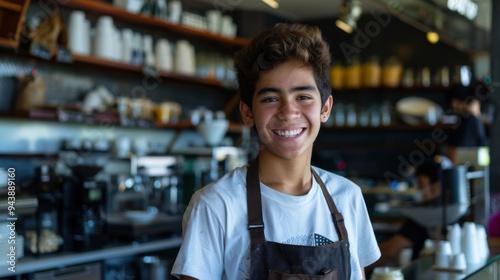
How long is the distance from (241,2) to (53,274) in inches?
166

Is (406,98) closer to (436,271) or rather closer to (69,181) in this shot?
(69,181)

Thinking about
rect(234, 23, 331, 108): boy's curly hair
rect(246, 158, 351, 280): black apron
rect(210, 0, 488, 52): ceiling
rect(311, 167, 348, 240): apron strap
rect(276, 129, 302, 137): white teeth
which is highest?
rect(210, 0, 488, 52): ceiling

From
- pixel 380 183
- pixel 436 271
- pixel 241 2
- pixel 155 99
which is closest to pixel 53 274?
pixel 436 271

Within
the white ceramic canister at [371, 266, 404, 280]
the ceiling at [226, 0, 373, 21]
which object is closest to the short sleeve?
the white ceramic canister at [371, 266, 404, 280]

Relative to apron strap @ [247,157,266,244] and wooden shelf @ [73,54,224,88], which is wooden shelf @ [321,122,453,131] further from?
apron strap @ [247,157,266,244]

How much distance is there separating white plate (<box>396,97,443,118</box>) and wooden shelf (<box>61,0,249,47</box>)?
7.39 ft

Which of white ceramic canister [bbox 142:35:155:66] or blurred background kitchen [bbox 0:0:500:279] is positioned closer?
blurred background kitchen [bbox 0:0:500:279]

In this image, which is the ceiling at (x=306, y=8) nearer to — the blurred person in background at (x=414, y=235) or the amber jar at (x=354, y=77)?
the amber jar at (x=354, y=77)

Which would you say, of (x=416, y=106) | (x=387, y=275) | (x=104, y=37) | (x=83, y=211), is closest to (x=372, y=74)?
(x=416, y=106)

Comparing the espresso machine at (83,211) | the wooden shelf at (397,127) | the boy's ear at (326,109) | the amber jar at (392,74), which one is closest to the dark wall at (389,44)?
the amber jar at (392,74)

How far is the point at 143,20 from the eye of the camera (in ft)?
18.7

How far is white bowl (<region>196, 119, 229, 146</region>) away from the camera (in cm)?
607

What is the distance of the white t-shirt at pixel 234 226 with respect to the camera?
1.36 metres

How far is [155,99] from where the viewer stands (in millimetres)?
6344
